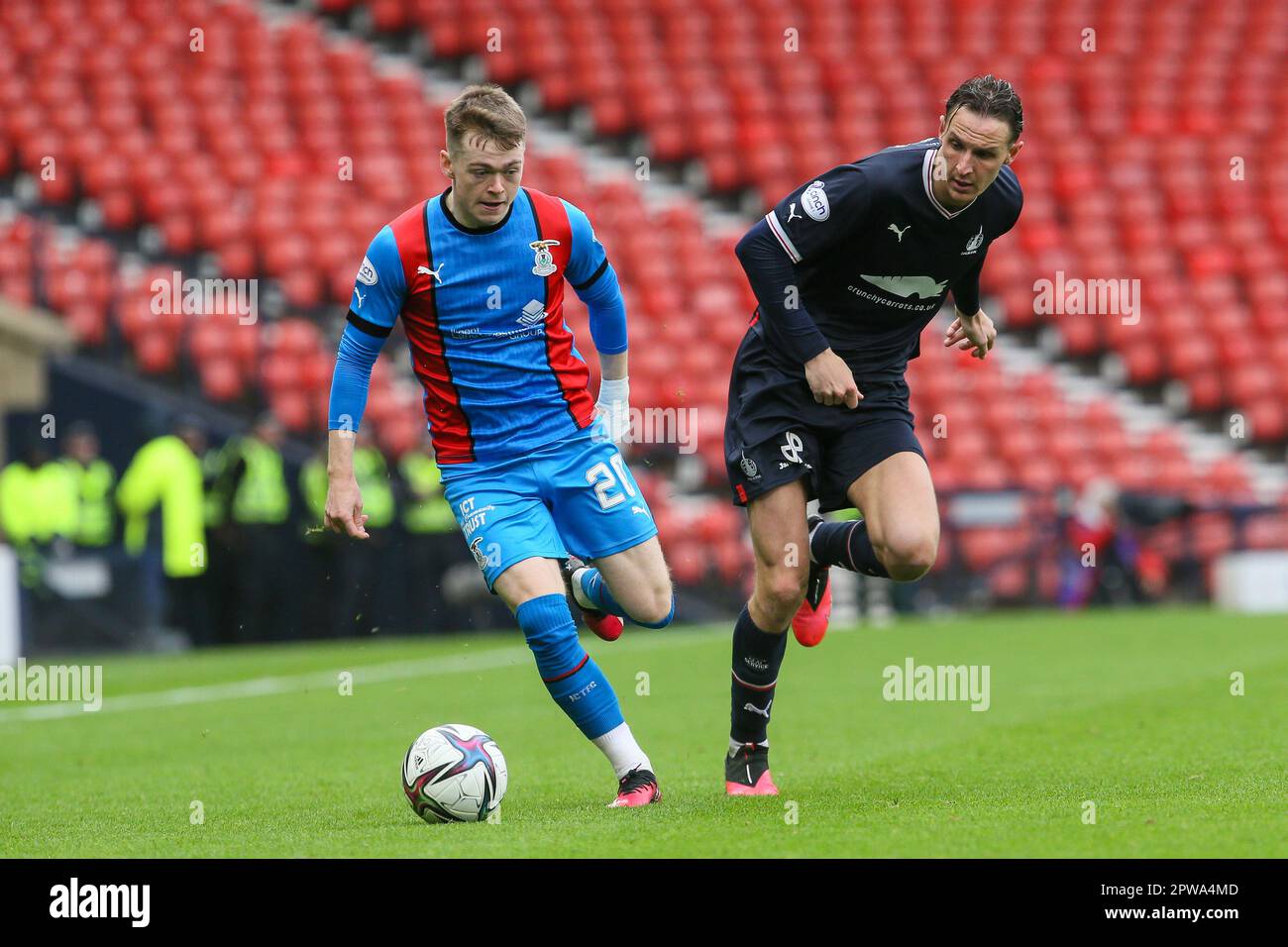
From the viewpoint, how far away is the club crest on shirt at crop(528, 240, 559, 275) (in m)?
5.68

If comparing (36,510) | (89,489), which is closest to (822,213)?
(36,510)

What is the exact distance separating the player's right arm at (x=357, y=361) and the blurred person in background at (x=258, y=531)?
366 inches

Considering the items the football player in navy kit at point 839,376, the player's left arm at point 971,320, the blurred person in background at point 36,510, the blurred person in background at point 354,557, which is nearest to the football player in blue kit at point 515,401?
the football player in navy kit at point 839,376

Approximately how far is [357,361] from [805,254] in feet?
4.67

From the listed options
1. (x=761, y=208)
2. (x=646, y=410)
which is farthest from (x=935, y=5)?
(x=646, y=410)

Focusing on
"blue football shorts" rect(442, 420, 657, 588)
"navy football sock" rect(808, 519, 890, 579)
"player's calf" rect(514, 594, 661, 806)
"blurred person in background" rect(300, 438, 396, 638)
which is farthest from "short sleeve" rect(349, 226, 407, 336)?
"blurred person in background" rect(300, 438, 396, 638)

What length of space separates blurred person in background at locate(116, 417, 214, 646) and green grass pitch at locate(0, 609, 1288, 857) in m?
1.34

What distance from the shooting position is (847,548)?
5840 mm

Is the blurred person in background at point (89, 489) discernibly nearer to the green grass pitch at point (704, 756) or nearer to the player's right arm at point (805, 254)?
the green grass pitch at point (704, 756)

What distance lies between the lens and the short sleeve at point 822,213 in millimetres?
5656

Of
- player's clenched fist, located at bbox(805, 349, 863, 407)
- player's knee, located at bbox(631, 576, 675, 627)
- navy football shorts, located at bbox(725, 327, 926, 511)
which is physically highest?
player's clenched fist, located at bbox(805, 349, 863, 407)

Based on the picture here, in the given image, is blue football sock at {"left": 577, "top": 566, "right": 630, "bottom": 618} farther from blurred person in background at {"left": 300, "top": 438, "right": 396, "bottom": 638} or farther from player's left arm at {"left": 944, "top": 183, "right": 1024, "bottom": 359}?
blurred person in background at {"left": 300, "top": 438, "right": 396, "bottom": 638}

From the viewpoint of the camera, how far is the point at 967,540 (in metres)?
16.8

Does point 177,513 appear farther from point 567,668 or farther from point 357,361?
point 567,668
